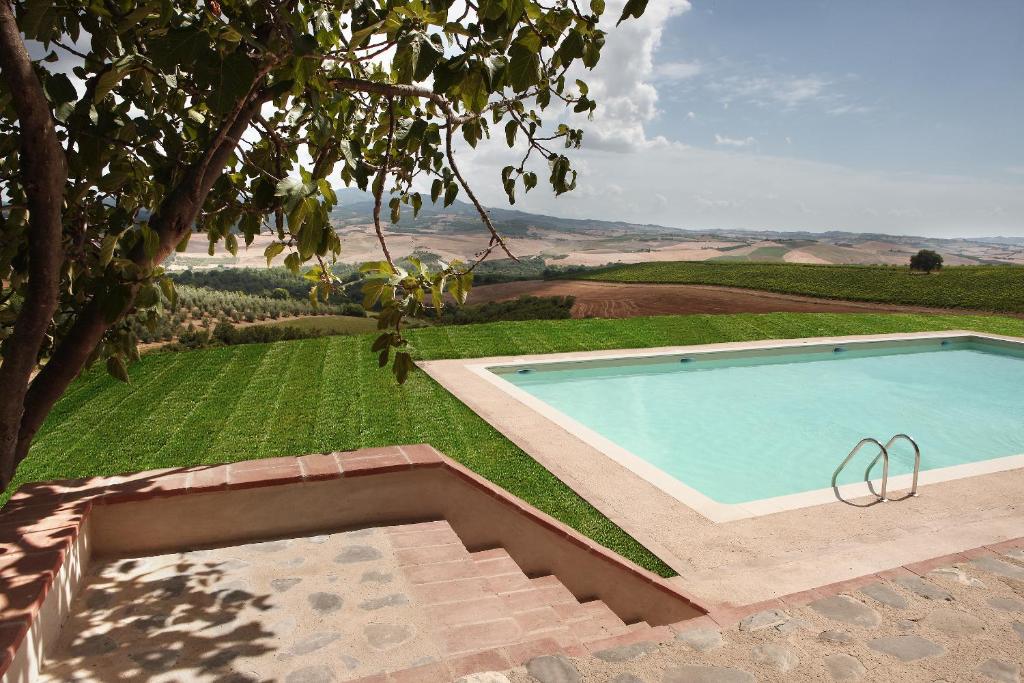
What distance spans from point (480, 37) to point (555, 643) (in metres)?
2.00

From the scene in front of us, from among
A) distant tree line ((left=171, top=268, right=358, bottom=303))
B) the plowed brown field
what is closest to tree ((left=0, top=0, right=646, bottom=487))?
distant tree line ((left=171, top=268, right=358, bottom=303))

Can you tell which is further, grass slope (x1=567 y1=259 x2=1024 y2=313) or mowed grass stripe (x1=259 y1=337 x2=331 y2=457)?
grass slope (x1=567 y1=259 x2=1024 y2=313)

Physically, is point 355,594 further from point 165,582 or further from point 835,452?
point 835,452

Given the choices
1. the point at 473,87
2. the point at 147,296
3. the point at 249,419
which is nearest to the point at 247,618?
the point at 147,296

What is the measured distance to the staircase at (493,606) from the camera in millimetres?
2448

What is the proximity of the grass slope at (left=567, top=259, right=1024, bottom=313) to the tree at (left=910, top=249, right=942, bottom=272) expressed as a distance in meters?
0.28

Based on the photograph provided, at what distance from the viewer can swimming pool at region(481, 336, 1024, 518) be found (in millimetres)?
6820

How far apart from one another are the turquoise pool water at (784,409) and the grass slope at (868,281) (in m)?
5.24

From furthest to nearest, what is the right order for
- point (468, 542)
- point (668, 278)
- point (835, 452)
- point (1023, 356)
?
point (668, 278), point (1023, 356), point (835, 452), point (468, 542)

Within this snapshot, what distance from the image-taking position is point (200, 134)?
246 cm

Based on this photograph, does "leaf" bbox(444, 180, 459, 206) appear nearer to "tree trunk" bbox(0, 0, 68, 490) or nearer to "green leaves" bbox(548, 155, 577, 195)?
"green leaves" bbox(548, 155, 577, 195)

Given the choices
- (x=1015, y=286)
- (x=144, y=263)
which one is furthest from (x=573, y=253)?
(x=144, y=263)

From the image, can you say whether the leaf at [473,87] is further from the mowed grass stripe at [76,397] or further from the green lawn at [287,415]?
the mowed grass stripe at [76,397]

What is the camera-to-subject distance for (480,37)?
169cm
